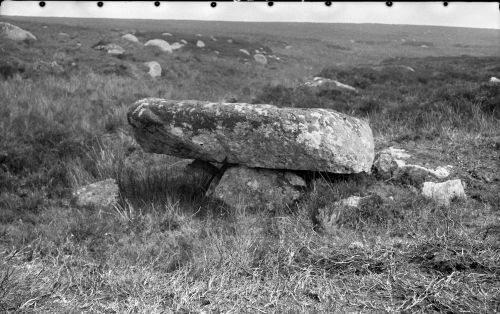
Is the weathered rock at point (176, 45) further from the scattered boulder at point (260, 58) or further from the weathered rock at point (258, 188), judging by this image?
the weathered rock at point (258, 188)

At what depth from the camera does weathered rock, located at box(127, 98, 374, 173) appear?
17.9 ft

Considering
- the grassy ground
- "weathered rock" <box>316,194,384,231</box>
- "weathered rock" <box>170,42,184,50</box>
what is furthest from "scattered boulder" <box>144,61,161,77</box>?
"weathered rock" <box>316,194,384,231</box>

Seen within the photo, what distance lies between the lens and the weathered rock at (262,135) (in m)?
5.45

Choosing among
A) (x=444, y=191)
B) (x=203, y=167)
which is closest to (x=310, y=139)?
(x=444, y=191)

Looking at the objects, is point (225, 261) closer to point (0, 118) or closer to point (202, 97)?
point (0, 118)

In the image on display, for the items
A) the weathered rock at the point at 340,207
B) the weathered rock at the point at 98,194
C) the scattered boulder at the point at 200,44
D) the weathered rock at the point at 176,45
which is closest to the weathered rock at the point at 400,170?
the weathered rock at the point at 340,207

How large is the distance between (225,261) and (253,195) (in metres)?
1.89

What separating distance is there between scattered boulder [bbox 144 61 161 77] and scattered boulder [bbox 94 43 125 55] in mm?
2480

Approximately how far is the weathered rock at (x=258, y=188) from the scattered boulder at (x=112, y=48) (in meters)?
16.0

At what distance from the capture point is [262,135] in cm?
547

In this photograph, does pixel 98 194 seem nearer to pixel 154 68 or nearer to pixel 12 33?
pixel 154 68

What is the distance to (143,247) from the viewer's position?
435cm

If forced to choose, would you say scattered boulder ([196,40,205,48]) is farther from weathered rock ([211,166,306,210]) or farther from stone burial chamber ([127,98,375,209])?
weathered rock ([211,166,306,210])

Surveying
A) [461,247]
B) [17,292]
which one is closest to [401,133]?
[461,247]
